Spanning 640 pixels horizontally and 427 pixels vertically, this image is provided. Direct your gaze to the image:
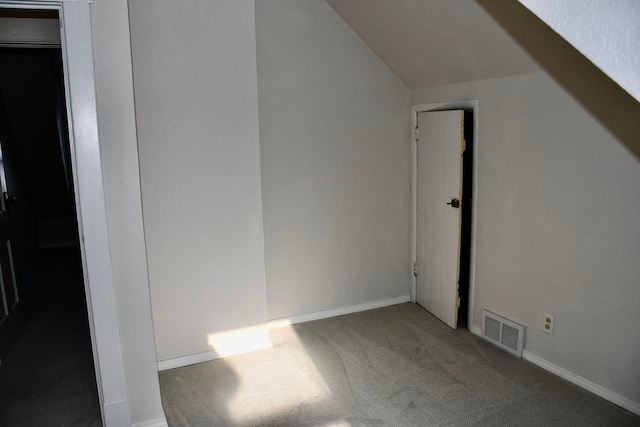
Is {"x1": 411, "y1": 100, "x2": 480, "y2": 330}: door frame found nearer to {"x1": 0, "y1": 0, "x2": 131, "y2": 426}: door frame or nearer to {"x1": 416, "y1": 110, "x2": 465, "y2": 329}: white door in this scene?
{"x1": 416, "y1": 110, "x2": 465, "y2": 329}: white door

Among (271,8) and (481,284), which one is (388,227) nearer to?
(481,284)

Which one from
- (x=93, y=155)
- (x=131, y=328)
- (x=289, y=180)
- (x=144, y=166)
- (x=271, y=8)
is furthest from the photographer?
(x=289, y=180)

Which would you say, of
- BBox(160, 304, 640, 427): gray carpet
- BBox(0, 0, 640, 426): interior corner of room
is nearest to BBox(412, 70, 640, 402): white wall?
BBox(0, 0, 640, 426): interior corner of room

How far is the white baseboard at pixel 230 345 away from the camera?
345 centimetres

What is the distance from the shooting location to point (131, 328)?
249 cm

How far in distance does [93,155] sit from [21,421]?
5.34ft

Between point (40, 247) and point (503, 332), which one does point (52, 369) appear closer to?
point (503, 332)

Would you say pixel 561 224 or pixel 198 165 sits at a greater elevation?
pixel 198 165

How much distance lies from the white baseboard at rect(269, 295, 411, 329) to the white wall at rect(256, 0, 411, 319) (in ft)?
0.14

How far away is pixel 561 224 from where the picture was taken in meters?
3.02

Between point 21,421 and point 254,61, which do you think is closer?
point 21,421

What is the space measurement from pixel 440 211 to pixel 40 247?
5.12 metres

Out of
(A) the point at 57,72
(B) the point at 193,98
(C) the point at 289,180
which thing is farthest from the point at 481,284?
(A) the point at 57,72

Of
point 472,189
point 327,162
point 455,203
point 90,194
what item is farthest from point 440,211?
point 90,194
